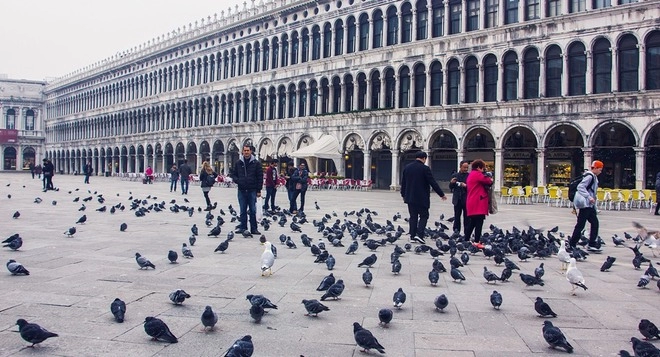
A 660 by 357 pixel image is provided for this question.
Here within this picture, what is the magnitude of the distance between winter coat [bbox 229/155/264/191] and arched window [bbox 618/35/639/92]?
23230 millimetres

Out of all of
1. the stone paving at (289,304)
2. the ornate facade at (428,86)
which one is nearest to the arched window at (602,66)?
the ornate facade at (428,86)

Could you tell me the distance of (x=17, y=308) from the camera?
5.46 m

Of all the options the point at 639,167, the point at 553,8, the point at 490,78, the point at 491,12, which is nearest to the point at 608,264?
the point at 639,167

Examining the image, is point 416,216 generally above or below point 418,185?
below

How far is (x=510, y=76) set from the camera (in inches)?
1257

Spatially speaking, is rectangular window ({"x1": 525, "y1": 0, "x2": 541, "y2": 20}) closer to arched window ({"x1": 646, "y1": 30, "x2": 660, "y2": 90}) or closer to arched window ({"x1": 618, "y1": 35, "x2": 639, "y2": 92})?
arched window ({"x1": 618, "y1": 35, "x2": 639, "y2": 92})

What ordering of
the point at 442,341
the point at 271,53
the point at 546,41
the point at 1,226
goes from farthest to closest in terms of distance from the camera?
the point at 271,53 < the point at 546,41 < the point at 1,226 < the point at 442,341

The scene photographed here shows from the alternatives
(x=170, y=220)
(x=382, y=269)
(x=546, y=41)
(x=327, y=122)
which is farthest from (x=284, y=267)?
(x=327, y=122)

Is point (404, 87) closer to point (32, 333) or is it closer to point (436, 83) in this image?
point (436, 83)

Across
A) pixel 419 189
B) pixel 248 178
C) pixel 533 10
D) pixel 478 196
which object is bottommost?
pixel 478 196

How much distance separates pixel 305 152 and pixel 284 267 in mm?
27748

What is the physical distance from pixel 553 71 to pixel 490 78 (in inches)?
147

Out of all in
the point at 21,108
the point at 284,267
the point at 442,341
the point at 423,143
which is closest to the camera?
the point at 442,341

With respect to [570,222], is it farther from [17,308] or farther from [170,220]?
[17,308]
